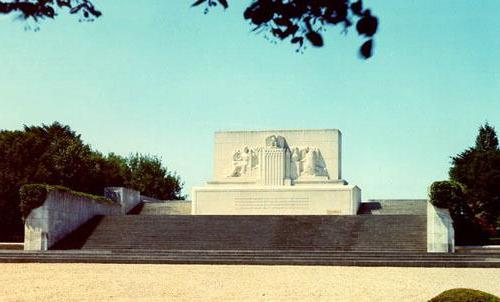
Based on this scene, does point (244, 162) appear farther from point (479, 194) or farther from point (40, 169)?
point (479, 194)

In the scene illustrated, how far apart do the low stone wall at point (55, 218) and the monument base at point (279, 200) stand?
26.0 feet

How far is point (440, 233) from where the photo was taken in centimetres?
2394

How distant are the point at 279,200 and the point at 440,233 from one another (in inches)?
556

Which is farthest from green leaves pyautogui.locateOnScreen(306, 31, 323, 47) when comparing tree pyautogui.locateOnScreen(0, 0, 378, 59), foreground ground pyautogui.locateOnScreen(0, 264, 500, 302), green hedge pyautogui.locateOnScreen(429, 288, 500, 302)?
foreground ground pyautogui.locateOnScreen(0, 264, 500, 302)

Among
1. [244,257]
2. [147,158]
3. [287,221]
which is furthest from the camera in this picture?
[147,158]

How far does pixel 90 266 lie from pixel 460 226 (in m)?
15.9

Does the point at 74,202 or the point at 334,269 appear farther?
the point at 74,202

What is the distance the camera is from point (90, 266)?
19922mm

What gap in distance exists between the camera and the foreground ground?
12438 millimetres

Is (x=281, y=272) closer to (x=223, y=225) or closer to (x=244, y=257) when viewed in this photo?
(x=244, y=257)

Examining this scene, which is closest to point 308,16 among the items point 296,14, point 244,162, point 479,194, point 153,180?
point 296,14

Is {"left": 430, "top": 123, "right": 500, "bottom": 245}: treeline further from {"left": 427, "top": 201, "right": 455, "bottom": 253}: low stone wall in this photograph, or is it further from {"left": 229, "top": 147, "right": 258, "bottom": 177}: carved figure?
{"left": 229, "top": 147, "right": 258, "bottom": 177}: carved figure

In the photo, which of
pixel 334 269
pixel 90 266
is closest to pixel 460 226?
pixel 334 269

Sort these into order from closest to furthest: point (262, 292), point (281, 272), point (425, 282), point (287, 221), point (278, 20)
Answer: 1. point (278, 20)
2. point (262, 292)
3. point (425, 282)
4. point (281, 272)
5. point (287, 221)
